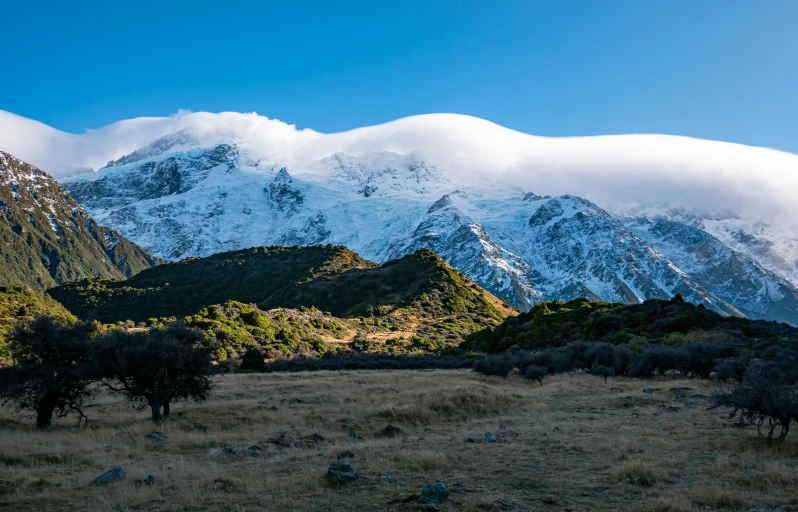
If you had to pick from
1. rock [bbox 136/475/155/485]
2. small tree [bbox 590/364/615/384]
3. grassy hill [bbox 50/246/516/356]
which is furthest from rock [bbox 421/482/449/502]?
grassy hill [bbox 50/246/516/356]

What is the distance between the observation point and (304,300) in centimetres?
13112

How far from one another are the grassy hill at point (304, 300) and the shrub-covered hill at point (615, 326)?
14048 mm

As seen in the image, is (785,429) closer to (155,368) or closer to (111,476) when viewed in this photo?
(111,476)

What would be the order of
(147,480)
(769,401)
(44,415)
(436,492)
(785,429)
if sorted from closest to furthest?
(436,492), (147,480), (769,401), (785,429), (44,415)

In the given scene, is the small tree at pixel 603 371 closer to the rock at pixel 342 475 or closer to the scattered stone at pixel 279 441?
the scattered stone at pixel 279 441

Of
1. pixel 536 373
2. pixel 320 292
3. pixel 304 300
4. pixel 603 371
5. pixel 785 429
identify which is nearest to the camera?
pixel 785 429

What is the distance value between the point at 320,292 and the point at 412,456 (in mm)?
118884

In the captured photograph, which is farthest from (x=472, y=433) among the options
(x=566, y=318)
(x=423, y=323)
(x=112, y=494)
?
(x=423, y=323)

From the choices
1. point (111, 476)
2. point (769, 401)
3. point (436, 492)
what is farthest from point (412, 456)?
point (769, 401)

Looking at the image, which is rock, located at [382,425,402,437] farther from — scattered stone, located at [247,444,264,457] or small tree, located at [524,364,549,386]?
small tree, located at [524,364,549,386]

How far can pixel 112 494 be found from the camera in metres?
14.5

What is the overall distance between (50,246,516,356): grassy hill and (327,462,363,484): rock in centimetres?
5987

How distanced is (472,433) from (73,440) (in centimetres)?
1636

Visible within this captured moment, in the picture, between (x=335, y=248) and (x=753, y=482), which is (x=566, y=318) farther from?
(x=335, y=248)
